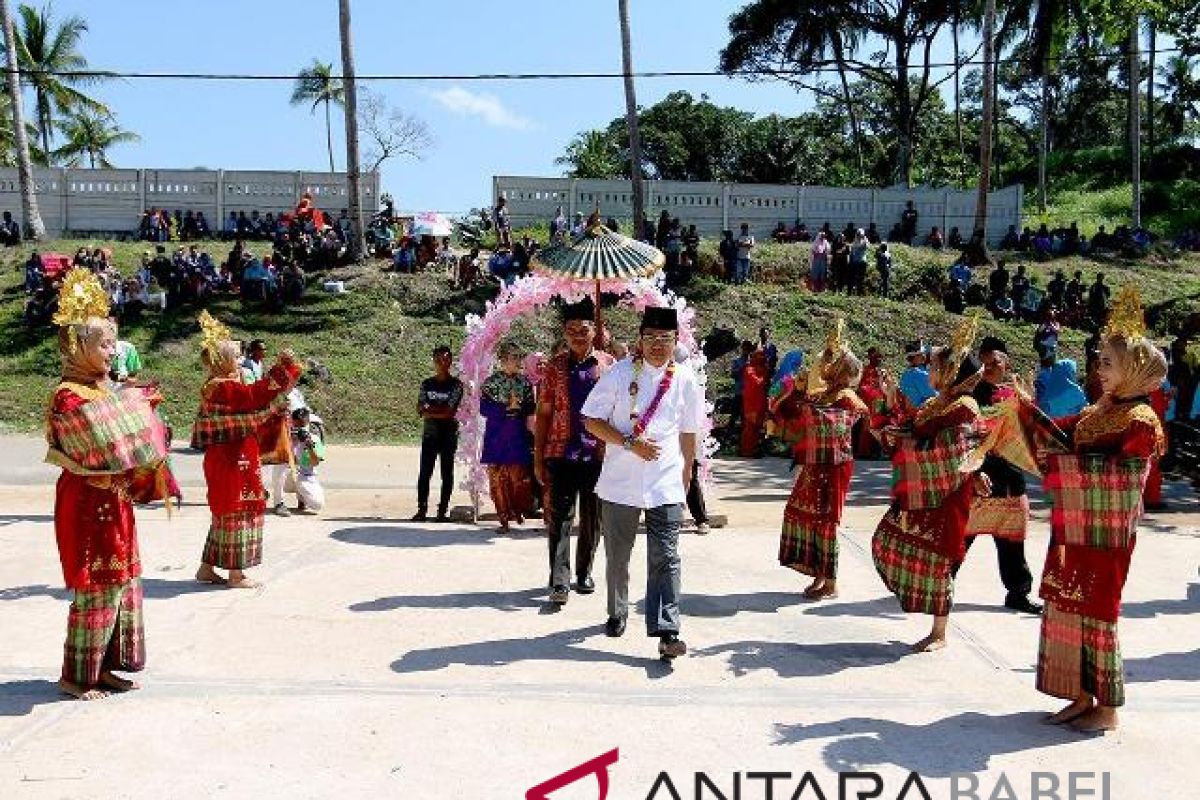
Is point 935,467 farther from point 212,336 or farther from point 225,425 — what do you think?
point 212,336

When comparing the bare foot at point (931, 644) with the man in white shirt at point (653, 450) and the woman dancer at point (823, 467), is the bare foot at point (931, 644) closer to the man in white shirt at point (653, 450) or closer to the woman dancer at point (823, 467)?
the woman dancer at point (823, 467)

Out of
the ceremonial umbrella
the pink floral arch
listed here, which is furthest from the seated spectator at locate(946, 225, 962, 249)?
the ceremonial umbrella

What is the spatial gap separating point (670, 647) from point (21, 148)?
83.7 ft

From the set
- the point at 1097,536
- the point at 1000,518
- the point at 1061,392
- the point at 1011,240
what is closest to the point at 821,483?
the point at 1000,518

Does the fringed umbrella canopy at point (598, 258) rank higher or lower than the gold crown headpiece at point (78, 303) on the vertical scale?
higher

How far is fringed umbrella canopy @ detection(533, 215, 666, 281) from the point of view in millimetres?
8297

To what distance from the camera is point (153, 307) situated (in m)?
23.1

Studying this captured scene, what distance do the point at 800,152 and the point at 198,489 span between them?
38759 millimetres

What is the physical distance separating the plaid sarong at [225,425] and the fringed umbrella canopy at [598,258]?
2326 millimetres

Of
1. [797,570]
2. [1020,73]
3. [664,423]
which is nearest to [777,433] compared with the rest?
[797,570]

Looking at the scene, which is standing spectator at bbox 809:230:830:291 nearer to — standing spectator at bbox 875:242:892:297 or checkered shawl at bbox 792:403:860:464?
standing spectator at bbox 875:242:892:297

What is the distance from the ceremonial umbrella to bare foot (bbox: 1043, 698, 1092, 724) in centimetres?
419

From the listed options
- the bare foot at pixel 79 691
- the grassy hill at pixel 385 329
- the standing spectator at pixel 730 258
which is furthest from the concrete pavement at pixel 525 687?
the standing spectator at pixel 730 258

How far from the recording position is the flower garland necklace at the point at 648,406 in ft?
19.7
